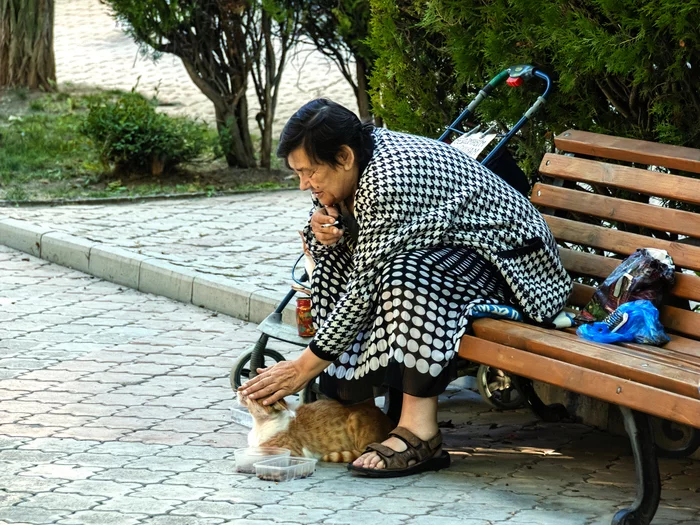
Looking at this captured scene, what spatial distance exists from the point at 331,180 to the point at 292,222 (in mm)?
4718

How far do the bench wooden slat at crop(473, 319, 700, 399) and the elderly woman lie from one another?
14cm

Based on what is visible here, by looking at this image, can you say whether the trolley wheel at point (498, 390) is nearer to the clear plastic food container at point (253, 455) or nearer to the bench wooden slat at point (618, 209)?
the bench wooden slat at point (618, 209)

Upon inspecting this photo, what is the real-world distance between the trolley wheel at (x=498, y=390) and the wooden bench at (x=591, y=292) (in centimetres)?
24

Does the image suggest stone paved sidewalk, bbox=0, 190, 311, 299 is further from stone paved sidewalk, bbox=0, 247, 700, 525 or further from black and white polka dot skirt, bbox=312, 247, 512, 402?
black and white polka dot skirt, bbox=312, 247, 512, 402

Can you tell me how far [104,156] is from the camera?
1038cm

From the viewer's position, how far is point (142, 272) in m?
7.34

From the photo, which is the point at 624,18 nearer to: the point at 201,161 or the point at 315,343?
the point at 315,343

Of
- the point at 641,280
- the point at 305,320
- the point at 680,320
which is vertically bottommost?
the point at 305,320

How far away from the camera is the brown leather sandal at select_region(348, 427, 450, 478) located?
401 centimetres

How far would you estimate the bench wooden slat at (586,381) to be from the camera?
3307 millimetres

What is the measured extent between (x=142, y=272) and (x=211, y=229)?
1.32m

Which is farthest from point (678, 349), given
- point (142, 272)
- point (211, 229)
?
point (211, 229)

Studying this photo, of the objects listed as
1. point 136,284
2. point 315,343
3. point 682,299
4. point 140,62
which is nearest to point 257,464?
point 315,343

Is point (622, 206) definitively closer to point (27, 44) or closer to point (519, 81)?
point (519, 81)
